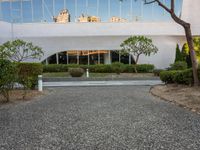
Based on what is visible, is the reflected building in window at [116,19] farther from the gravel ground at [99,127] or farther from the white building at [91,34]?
the gravel ground at [99,127]

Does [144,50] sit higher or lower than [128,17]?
lower

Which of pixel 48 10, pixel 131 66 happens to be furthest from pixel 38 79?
pixel 48 10

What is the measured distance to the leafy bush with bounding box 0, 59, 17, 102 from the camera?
10.8 meters

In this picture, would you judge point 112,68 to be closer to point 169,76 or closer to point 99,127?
point 169,76

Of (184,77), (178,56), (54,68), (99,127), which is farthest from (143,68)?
(99,127)

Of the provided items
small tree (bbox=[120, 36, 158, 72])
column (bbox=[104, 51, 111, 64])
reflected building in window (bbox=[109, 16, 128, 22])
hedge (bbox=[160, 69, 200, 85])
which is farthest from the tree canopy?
hedge (bbox=[160, 69, 200, 85])

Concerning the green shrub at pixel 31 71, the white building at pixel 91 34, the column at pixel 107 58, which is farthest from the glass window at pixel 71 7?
the green shrub at pixel 31 71

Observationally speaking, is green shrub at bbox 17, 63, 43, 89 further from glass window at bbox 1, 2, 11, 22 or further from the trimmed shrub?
glass window at bbox 1, 2, 11, 22

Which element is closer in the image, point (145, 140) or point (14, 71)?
point (145, 140)

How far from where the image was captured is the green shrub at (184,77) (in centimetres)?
1370

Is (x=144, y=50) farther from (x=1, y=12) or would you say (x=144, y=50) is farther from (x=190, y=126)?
(x=190, y=126)

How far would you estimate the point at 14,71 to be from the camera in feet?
37.3

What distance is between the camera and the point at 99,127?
21.2ft

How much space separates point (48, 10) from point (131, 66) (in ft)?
43.6
